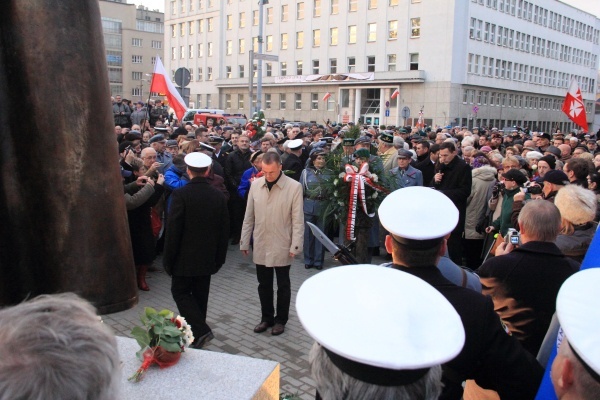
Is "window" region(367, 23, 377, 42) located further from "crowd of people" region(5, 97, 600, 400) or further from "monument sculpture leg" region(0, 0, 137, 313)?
"monument sculpture leg" region(0, 0, 137, 313)

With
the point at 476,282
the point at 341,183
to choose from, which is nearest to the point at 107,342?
the point at 476,282

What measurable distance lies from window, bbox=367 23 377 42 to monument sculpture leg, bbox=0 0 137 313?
5281 cm

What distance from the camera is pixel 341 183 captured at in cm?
706

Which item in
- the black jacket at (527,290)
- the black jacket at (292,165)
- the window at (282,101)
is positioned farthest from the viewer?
the window at (282,101)

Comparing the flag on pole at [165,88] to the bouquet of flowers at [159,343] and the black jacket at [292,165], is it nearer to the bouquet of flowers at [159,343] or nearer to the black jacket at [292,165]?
the black jacket at [292,165]

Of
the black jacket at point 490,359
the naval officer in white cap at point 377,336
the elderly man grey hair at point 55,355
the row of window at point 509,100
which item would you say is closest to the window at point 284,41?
the row of window at point 509,100

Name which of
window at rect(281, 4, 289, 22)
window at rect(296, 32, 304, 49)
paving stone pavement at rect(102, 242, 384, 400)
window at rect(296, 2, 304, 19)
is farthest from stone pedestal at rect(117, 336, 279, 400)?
window at rect(281, 4, 289, 22)

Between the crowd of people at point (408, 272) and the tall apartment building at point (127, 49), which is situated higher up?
the tall apartment building at point (127, 49)

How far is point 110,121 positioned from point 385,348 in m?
5.09

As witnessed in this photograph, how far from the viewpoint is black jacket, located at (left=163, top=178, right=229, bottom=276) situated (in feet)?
17.5

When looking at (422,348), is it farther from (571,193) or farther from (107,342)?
(571,193)

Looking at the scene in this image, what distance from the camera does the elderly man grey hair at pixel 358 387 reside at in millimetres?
1396

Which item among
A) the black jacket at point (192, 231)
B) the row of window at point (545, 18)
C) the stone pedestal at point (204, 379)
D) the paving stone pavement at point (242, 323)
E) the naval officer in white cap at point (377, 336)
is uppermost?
the row of window at point (545, 18)

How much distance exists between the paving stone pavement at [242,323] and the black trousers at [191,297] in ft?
1.21
